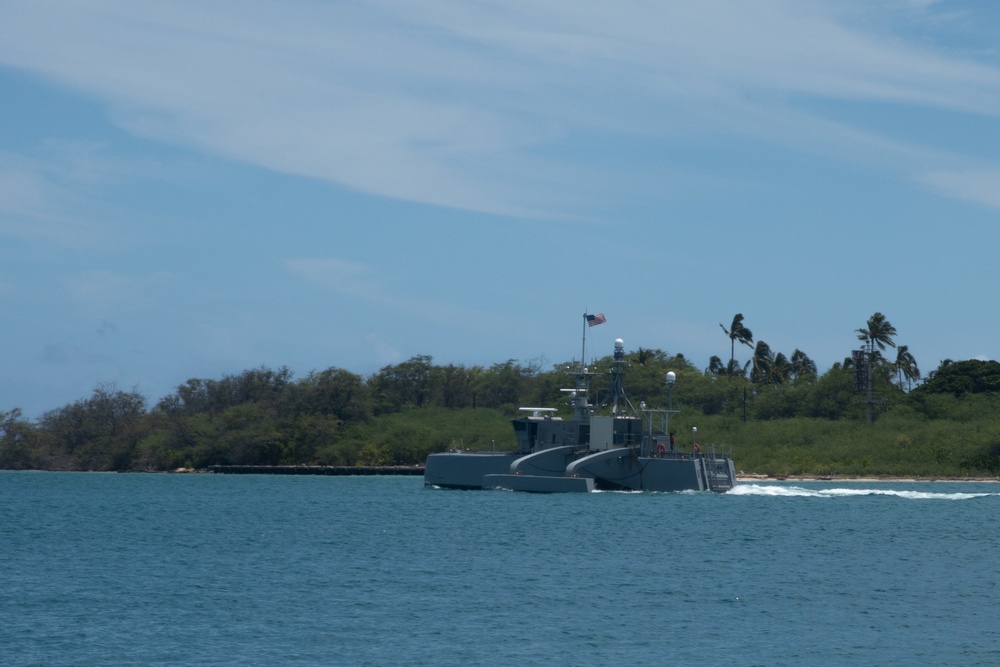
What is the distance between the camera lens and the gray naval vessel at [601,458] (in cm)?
6850

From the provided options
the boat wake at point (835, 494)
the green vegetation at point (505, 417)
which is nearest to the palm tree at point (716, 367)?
the green vegetation at point (505, 417)

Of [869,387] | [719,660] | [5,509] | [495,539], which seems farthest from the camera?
[869,387]

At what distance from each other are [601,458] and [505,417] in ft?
204

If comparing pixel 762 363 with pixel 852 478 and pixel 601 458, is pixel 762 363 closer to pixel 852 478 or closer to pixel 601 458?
pixel 852 478

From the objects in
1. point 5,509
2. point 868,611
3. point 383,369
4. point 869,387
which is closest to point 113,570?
point 868,611

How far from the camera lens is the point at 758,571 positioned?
Answer: 38.9 meters

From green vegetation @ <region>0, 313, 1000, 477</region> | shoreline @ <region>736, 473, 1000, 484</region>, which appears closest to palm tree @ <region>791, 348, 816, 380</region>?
green vegetation @ <region>0, 313, 1000, 477</region>

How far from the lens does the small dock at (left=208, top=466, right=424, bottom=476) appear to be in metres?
119

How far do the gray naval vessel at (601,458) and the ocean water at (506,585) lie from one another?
2168 millimetres

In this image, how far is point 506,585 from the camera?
35.4 m

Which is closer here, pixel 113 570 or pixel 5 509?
pixel 113 570

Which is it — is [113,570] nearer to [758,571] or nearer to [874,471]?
[758,571]

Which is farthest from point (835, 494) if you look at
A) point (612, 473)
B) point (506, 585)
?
point (506, 585)

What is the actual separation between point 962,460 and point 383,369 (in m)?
63.6
